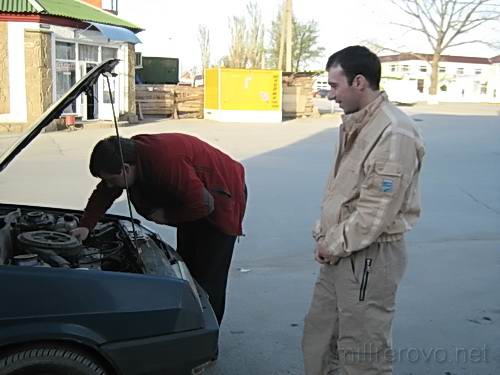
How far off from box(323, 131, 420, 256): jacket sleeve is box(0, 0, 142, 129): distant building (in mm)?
15380

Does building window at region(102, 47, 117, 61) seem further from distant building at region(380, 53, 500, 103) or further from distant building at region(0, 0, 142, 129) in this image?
distant building at region(380, 53, 500, 103)

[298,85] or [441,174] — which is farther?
[298,85]

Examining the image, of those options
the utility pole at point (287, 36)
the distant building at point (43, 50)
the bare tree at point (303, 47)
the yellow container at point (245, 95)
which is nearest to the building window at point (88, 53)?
the distant building at point (43, 50)

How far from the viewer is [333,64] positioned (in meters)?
2.71

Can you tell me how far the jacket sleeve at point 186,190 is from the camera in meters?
3.27

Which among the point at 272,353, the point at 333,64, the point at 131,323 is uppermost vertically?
the point at 333,64

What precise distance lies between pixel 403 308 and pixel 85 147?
11904 mm

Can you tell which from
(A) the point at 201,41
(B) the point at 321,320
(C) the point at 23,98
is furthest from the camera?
(A) the point at 201,41

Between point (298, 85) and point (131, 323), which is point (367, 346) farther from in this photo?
point (298, 85)

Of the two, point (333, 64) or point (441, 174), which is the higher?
point (333, 64)

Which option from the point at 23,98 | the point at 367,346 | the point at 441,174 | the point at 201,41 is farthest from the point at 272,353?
the point at 201,41

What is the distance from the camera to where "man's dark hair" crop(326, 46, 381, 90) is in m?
2.64

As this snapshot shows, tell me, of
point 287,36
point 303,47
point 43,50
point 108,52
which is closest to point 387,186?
point 43,50

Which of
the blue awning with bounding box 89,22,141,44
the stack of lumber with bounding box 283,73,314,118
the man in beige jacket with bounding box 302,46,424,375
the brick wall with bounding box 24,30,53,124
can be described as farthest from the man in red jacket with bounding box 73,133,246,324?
the stack of lumber with bounding box 283,73,314,118
